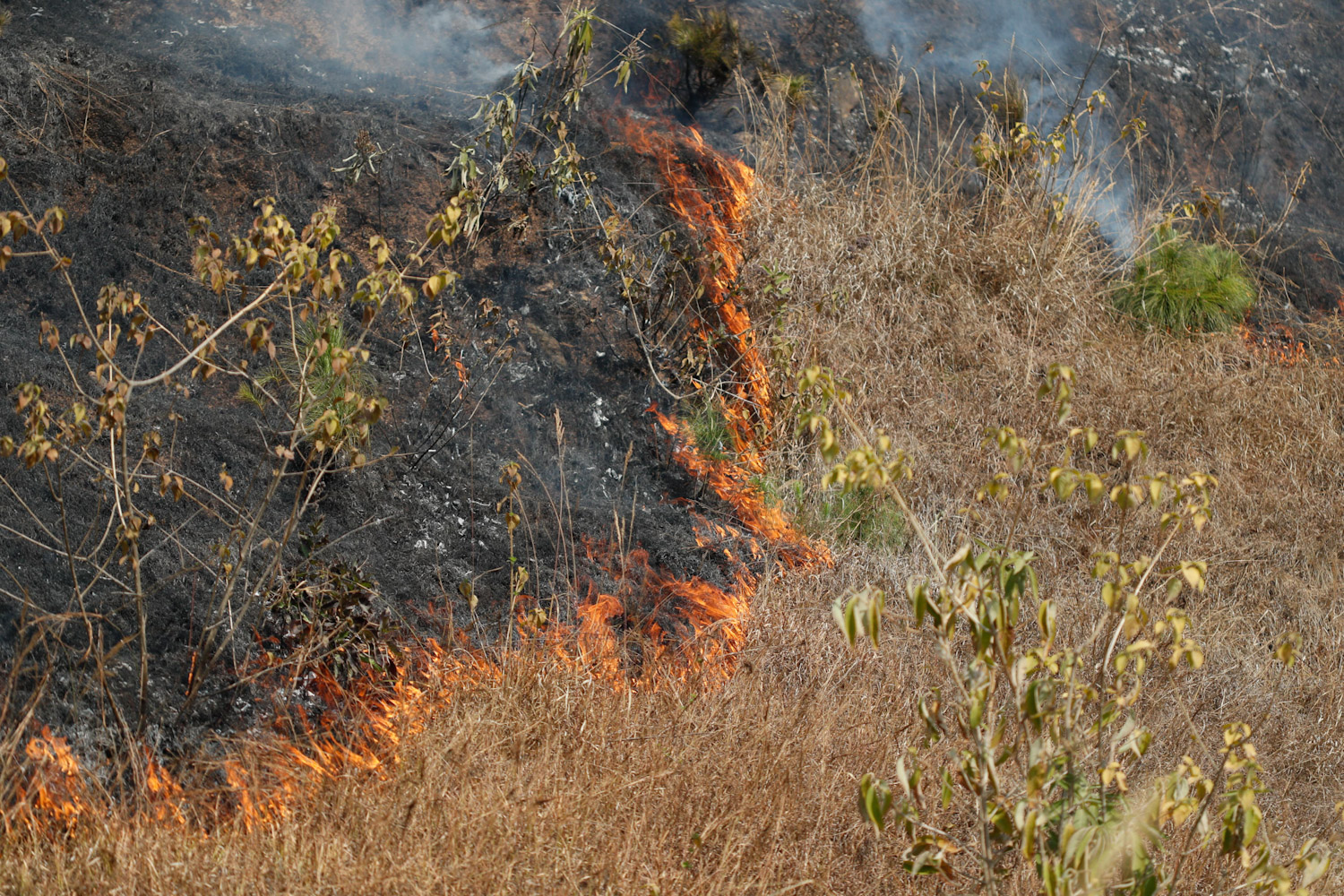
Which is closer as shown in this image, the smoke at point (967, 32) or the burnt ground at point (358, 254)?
the burnt ground at point (358, 254)

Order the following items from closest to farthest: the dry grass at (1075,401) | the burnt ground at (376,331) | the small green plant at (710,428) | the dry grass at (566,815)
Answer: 1. the dry grass at (566,815)
2. the burnt ground at (376,331)
3. the dry grass at (1075,401)
4. the small green plant at (710,428)

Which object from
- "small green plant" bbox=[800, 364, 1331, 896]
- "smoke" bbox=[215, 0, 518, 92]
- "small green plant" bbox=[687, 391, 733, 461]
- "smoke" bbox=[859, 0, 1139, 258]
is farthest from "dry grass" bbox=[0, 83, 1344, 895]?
"smoke" bbox=[215, 0, 518, 92]

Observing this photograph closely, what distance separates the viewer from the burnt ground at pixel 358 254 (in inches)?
118

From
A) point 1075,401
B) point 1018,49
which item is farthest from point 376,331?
point 1018,49

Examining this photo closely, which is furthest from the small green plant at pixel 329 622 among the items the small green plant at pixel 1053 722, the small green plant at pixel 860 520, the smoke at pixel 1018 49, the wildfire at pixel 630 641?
the smoke at pixel 1018 49

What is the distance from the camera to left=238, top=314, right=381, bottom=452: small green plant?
2.33 meters

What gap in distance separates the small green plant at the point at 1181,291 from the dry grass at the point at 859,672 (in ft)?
0.62

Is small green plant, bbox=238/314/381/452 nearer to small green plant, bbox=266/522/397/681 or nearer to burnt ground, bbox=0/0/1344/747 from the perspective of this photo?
burnt ground, bbox=0/0/1344/747

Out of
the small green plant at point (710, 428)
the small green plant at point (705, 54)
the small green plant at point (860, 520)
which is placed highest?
the small green plant at point (705, 54)

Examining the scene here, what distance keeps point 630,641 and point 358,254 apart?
6.20 feet

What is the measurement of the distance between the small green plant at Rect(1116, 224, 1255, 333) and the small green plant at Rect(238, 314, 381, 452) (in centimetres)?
423

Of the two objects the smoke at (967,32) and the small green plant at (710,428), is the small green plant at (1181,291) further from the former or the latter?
the small green plant at (710,428)

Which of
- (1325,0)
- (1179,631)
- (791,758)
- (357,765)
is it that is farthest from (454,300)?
(1325,0)

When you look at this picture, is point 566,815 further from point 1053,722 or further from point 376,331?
point 376,331
